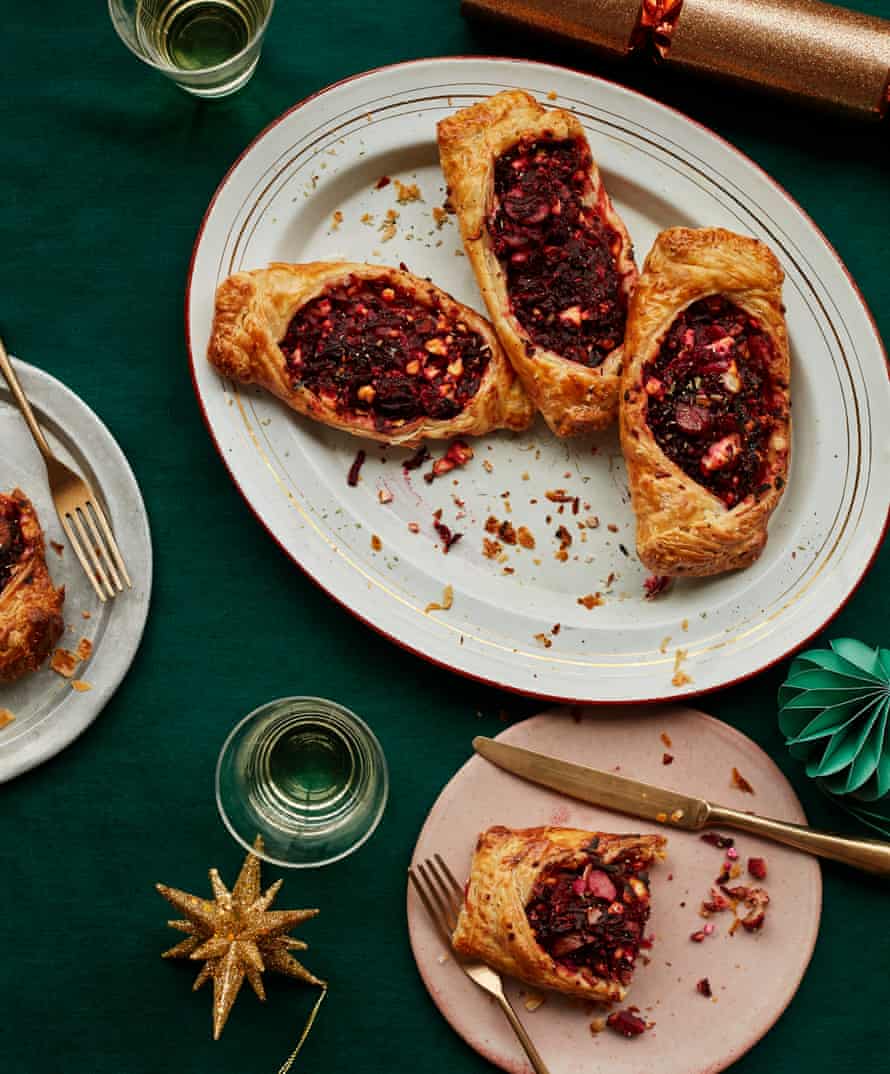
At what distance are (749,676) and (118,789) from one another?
76.0 inches

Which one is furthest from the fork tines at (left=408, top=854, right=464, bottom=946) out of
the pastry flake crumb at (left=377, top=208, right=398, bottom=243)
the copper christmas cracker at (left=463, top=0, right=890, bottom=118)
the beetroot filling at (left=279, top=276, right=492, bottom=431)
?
the copper christmas cracker at (left=463, top=0, right=890, bottom=118)

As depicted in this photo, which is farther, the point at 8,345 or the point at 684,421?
the point at 8,345

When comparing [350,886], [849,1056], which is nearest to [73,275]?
[350,886]

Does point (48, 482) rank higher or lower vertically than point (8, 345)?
lower

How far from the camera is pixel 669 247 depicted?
119 inches

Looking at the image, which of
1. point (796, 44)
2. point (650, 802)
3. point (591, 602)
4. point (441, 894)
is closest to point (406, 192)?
point (796, 44)

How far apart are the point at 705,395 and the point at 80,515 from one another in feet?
6.06

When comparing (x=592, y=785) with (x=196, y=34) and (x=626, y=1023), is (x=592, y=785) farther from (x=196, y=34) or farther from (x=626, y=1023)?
(x=196, y=34)

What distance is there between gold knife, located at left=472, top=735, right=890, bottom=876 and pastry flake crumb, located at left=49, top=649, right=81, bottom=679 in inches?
48.3

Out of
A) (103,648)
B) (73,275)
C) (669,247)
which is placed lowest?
(103,648)

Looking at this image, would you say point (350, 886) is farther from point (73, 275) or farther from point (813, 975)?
point (73, 275)

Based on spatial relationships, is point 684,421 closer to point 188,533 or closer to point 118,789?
point 188,533

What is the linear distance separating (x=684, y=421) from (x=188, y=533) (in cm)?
152

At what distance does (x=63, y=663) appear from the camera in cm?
323
